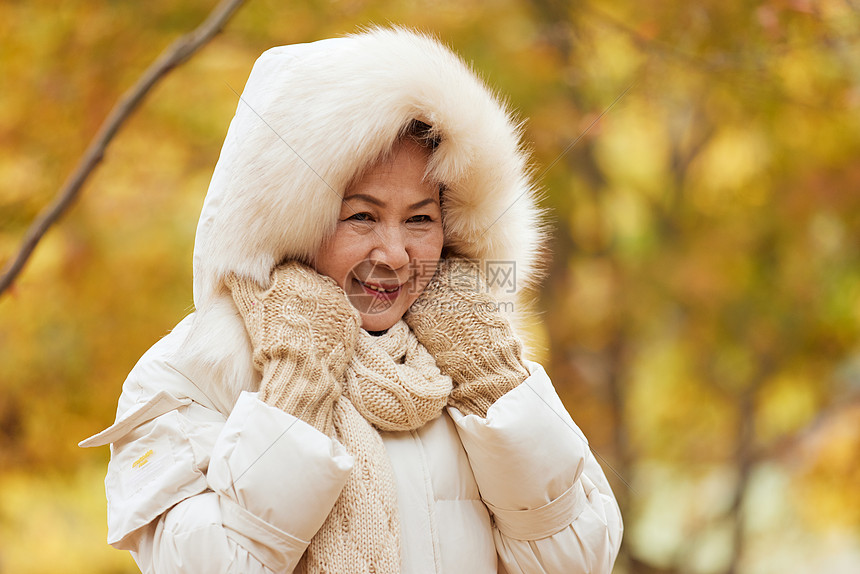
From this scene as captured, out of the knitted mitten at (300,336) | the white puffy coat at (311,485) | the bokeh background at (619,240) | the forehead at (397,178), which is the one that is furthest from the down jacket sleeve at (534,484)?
the bokeh background at (619,240)

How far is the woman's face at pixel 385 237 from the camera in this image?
147 centimetres

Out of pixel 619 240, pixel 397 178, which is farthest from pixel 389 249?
pixel 619 240

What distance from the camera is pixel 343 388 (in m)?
1.47

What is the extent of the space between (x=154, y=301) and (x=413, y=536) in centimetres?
209

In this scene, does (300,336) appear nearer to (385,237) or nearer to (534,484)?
(385,237)

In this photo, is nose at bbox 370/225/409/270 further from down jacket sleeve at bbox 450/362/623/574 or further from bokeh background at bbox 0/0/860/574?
bokeh background at bbox 0/0/860/574

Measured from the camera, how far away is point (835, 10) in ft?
9.87

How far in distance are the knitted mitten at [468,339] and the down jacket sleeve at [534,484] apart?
38mm

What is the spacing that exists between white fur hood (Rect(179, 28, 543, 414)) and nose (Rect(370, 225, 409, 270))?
3.4 inches

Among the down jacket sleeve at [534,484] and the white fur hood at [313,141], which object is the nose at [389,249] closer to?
the white fur hood at [313,141]

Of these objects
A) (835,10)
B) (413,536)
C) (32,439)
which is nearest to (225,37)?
(32,439)

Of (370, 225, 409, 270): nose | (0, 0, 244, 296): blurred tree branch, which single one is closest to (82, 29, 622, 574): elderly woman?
(370, 225, 409, 270): nose

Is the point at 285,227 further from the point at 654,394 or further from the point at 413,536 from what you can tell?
the point at 654,394

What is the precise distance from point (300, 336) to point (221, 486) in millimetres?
263
